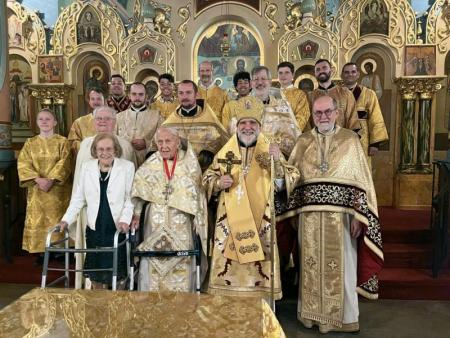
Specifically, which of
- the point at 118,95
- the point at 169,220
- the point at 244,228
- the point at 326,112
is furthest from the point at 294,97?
the point at 118,95

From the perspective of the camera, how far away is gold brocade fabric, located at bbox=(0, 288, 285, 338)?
1.79 m

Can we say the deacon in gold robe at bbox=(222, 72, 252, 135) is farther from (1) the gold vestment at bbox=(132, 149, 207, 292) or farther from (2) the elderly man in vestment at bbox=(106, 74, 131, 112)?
(2) the elderly man in vestment at bbox=(106, 74, 131, 112)

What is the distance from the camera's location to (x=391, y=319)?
3.92 m

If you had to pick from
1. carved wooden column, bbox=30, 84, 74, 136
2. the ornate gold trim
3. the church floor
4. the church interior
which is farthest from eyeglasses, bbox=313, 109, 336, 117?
the ornate gold trim

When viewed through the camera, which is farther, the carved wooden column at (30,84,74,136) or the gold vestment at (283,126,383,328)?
the carved wooden column at (30,84,74,136)

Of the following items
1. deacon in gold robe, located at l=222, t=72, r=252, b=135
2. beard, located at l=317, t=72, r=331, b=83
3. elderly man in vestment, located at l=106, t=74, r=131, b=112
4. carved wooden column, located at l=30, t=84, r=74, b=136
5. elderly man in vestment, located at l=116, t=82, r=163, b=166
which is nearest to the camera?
deacon in gold robe, located at l=222, t=72, r=252, b=135

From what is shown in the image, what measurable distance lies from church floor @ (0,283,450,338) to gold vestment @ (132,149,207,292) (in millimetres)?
1045

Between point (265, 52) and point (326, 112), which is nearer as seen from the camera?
point (326, 112)

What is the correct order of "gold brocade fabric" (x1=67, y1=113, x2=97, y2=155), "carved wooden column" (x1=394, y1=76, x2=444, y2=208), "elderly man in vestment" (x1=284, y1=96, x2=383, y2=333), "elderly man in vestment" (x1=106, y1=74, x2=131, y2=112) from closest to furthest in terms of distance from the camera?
"elderly man in vestment" (x1=284, y1=96, x2=383, y2=333) < "gold brocade fabric" (x1=67, y1=113, x2=97, y2=155) < "elderly man in vestment" (x1=106, y1=74, x2=131, y2=112) < "carved wooden column" (x1=394, y1=76, x2=444, y2=208)

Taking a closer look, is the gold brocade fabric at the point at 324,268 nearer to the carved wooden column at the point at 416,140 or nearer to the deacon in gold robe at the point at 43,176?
the deacon in gold robe at the point at 43,176

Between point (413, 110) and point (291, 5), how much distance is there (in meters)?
3.09

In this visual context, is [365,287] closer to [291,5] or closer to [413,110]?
[413,110]

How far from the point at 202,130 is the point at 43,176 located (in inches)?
80.7

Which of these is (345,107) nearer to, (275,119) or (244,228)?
(275,119)
